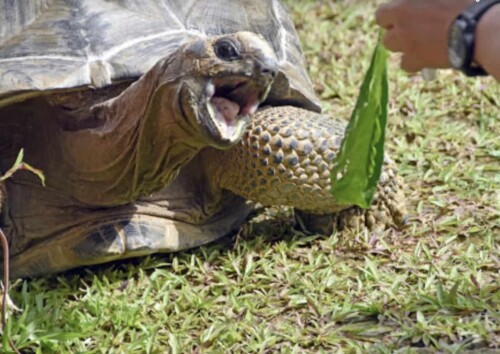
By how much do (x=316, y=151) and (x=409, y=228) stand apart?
492 mm

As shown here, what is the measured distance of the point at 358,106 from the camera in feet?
8.85

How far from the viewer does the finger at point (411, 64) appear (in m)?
2.70

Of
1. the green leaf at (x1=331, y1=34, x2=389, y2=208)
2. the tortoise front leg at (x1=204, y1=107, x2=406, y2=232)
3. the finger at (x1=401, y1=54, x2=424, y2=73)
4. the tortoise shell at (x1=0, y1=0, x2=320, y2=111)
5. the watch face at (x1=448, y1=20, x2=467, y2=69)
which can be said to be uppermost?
the watch face at (x1=448, y1=20, x2=467, y2=69)

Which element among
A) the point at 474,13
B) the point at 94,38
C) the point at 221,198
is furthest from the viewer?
the point at 221,198

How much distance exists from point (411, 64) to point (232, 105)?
0.59m

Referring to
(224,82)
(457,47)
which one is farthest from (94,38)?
(457,47)

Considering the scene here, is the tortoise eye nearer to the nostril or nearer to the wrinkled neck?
the nostril

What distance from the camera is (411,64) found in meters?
2.72

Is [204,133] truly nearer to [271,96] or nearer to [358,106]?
[358,106]

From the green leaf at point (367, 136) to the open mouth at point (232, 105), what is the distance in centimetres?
38

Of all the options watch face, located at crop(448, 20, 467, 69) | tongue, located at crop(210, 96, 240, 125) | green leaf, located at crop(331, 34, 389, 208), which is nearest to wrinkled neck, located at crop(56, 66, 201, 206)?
tongue, located at crop(210, 96, 240, 125)

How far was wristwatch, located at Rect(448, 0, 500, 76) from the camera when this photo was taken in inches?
98.3

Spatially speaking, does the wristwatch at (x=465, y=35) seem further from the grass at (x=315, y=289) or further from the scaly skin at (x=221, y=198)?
the scaly skin at (x=221, y=198)

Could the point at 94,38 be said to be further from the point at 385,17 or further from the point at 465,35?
the point at 465,35
